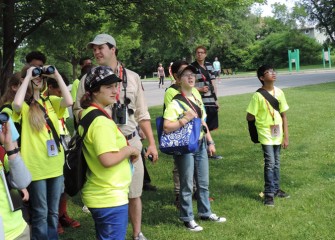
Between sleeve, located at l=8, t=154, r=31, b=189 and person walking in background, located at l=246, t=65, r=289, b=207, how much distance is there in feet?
12.0

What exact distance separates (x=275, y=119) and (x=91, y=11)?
648 cm

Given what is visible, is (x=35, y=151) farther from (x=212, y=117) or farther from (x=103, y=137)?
(x=212, y=117)

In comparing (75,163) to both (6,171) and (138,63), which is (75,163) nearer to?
(6,171)

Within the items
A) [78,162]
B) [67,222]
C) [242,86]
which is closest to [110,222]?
[78,162]

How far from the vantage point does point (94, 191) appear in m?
3.14

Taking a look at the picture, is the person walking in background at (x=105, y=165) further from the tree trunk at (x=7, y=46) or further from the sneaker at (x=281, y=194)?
the tree trunk at (x=7, y=46)

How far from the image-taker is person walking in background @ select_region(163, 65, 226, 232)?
4766mm

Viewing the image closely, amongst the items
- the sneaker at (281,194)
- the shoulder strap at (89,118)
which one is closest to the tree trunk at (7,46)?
the sneaker at (281,194)

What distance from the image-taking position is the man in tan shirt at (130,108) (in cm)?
417

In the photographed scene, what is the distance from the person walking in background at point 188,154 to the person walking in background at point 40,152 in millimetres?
1214

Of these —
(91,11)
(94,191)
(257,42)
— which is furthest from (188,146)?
(257,42)

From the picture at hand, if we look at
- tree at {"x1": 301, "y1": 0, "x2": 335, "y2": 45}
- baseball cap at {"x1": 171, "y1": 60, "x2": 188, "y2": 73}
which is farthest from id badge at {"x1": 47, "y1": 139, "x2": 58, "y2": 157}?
tree at {"x1": 301, "y1": 0, "x2": 335, "y2": 45}

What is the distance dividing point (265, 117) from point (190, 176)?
155cm

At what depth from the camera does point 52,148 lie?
13.1 feet
